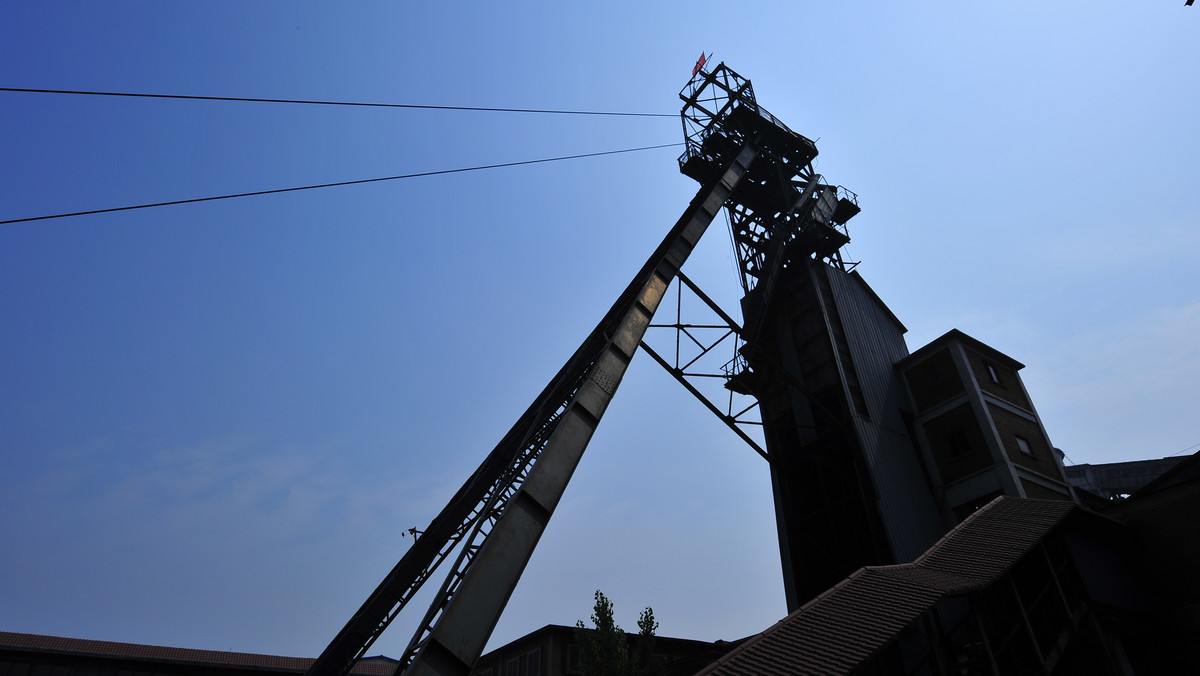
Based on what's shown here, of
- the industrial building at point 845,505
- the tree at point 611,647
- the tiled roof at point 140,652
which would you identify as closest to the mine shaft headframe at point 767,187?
the industrial building at point 845,505

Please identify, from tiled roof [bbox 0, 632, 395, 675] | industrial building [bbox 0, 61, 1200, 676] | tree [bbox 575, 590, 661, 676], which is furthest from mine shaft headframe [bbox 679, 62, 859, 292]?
tiled roof [bbox 0, 632, 395, 675]

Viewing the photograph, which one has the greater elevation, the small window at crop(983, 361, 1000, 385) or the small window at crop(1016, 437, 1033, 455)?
the small window at crop(983, 361, 1000, 385)

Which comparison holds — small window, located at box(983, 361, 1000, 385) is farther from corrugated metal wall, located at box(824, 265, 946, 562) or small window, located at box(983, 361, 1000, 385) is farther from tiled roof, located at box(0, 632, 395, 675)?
tiled roof, located at box(0, 632, 395, 675)

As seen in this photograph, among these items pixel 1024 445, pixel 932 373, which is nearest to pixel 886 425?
pixel 932 373

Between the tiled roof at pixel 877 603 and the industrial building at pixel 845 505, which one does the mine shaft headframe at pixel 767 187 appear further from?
the tiled roof at pixel 877 603

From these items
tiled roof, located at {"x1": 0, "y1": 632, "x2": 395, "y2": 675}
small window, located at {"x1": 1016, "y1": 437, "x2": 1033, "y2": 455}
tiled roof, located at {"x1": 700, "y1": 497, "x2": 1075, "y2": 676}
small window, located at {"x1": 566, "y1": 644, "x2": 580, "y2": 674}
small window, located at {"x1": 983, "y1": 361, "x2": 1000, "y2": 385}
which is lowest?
tiled roof, located at {"x1": 700, "y1": 497, "x2": 1075, "y2": 676}

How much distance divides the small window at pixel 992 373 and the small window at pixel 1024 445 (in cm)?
199

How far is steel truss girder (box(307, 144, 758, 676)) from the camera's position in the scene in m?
8.51

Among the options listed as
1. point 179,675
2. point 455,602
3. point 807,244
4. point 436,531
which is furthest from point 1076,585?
point 179,675

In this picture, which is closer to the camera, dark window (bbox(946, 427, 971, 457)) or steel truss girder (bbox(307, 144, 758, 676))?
steel truss girder (bbox(307, 144, 758, 676))

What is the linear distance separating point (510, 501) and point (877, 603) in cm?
565

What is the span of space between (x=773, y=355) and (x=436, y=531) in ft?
49.1

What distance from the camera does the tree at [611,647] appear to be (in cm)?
2084

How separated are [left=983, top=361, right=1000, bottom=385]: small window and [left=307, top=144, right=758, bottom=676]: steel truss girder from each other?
1068cm
